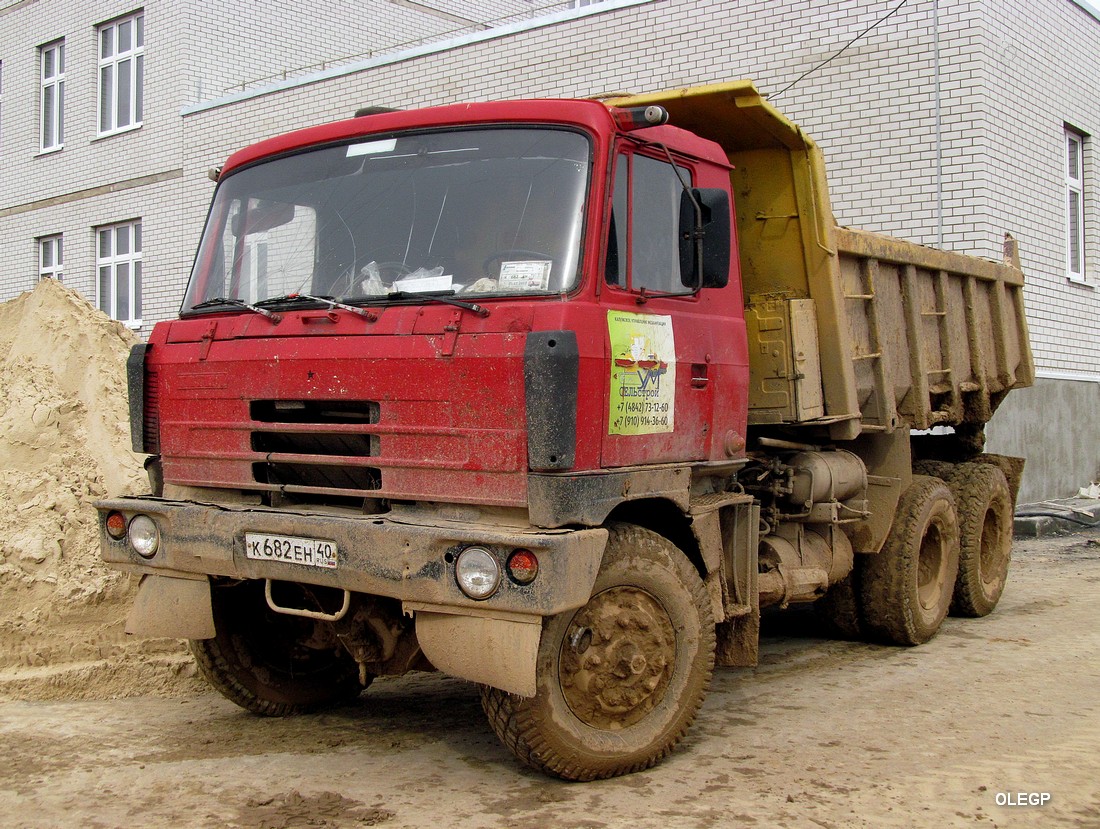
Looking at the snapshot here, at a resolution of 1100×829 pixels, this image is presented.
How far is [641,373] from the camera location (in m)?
4.67

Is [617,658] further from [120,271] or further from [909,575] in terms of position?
[120,271]

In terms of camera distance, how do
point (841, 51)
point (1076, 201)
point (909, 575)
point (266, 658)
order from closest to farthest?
1. point (266, 658)
2. point (909, 575)
3. point (841, 51)
4. point (1076, 201)

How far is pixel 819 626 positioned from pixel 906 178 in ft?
19.5

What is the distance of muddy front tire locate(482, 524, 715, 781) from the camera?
441 centimetres

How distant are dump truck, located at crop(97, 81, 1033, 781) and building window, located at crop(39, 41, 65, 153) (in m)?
17.6

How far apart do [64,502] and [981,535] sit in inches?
236

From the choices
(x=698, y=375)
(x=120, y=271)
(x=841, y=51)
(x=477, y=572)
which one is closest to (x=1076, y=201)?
(x=841, y=51)

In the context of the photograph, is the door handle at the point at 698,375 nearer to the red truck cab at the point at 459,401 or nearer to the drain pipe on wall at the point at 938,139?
the red truck cab at the point at 459,401

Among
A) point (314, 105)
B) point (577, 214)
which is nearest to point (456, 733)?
point (577, 214)

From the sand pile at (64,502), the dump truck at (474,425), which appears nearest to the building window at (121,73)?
the sand pile at (64,502)

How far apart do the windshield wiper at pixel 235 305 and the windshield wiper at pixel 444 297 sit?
561 mm

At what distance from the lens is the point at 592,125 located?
4.60 m

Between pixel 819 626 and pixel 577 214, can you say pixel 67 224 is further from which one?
pixel 577 214

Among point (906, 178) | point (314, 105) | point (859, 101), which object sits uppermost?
point (314, 105)
